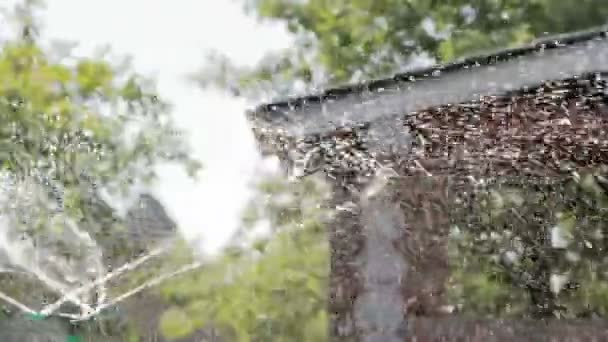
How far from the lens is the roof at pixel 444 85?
419 cm

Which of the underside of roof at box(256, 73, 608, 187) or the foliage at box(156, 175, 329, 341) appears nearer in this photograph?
the underside of roof at box(256, 73, 608, 187)

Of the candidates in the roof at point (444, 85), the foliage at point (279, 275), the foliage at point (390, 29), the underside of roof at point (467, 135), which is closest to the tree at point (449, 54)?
the foliage at point (390, 29)

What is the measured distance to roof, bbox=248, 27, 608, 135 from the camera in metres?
4.19

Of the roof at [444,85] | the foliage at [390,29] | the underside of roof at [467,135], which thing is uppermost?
the foliage at [390,29]

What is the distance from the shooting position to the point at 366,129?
15.8 ft

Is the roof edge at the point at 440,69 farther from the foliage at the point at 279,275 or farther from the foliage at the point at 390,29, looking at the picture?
the foliage at the point at 390,29

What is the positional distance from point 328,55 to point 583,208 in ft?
25.5

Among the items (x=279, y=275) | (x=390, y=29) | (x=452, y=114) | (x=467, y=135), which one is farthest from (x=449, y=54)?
(x=452, y=114)

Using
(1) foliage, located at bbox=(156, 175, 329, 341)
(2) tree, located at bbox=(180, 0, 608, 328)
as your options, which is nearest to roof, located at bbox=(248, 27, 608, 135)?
(2) tree, located at bbox=(180, 0, 608, 328)

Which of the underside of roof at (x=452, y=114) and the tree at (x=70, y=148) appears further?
the tree at (x=70, y=148)

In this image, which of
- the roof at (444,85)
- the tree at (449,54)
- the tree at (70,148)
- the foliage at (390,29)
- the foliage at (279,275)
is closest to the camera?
the roof at (444,85)

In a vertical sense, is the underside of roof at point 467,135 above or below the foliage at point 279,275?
below

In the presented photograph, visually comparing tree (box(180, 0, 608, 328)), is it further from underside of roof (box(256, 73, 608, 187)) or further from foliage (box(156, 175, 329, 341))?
underside of roof (box(256, 73, 608, 187))

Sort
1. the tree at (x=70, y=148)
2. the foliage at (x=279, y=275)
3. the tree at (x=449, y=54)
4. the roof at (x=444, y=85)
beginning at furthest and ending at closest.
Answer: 1. the tree at (x=70, y=148)
2. the foliage at (x=279, y=275)
3. the tree at (x=449, y=54)
4. the roof at (x=444, y=85)
